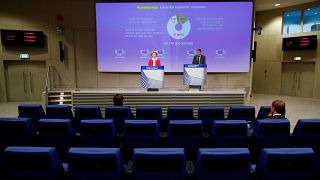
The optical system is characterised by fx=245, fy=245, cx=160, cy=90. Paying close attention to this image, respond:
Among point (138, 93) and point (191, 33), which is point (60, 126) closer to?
point (138, 93)

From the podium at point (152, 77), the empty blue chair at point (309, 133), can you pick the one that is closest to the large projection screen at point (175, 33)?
the podium at point (152, 77)

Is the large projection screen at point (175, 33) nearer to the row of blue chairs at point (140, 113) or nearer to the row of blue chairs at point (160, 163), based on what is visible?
the row of blue chairs at point (140, 113)

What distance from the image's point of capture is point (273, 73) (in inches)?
451

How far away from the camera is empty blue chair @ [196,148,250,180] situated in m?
1.87

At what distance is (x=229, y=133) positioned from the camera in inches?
117

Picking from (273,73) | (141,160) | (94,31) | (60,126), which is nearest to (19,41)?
(94,31)

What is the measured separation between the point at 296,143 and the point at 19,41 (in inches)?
358

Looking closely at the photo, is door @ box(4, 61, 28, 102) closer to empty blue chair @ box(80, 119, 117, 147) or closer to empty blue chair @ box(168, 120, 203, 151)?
empty blue chair @ box(80, 119, 117, 147)

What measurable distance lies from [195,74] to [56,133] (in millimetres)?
3809

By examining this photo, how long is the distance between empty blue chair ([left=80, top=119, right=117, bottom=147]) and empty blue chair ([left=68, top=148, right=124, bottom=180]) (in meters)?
0.98

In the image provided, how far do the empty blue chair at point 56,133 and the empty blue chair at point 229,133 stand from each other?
1771 mm

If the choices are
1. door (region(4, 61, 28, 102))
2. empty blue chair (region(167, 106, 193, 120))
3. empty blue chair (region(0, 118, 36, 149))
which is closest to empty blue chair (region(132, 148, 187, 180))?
empty blue chair (region(0, 118, 36, 149))

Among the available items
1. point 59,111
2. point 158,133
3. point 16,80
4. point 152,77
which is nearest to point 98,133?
point 158,133

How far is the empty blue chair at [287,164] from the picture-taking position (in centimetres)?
188
